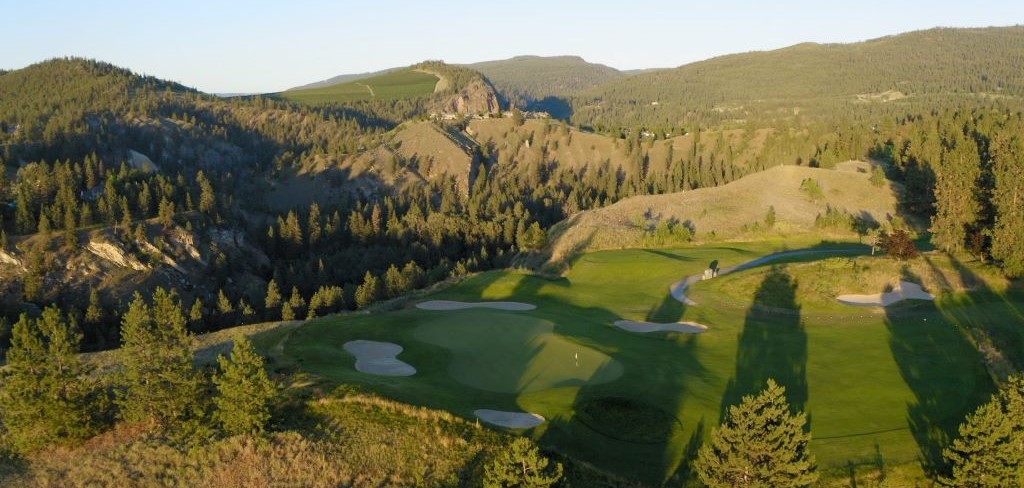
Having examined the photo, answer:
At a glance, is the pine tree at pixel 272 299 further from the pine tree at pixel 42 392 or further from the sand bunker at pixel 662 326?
the pine tree at pixel 42 392

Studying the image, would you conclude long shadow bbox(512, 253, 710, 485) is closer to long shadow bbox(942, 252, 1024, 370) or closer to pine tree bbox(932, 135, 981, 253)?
long shadow bbox(942, 252, 1024, 370)

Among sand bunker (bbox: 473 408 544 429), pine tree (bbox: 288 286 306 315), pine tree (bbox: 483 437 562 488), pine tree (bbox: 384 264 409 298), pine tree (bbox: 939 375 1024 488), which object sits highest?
pine tree (bbox: 483 437 562 488)

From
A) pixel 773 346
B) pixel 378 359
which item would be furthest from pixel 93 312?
pixel 773 346

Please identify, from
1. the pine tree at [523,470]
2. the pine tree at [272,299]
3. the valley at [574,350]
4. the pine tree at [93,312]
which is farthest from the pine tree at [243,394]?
the pine tree at [93,312]

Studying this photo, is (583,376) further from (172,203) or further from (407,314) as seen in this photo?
(172,203)

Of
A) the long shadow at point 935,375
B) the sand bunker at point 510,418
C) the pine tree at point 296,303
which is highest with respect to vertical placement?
the sand bunker at point 510,418

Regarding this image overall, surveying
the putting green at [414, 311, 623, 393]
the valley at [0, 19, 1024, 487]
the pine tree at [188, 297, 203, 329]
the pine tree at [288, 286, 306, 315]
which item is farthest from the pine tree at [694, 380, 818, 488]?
the pine tree at [188, 297, 203, 329]
